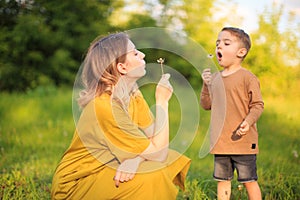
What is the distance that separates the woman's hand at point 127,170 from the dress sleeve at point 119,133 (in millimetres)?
28

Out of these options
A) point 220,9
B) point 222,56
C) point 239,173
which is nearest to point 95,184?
point 239,173

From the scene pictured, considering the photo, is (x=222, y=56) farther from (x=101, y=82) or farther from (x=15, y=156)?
(x=15, y=156)

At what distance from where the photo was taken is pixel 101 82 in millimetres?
2490

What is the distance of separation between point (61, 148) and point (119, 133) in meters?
2.32

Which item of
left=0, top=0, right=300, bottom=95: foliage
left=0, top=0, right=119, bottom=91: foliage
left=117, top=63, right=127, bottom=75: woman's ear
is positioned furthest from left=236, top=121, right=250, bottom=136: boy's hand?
left=0, top=0, right=119, bottom=91: foliage

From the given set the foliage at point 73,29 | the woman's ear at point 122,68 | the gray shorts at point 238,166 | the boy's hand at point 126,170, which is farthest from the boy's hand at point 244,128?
the foliage at point 73,29

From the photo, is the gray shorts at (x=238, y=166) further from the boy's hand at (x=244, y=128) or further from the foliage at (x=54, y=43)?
the foliage at (x=54, y=43)

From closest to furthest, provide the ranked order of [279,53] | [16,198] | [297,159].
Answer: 1. [16,198]
2. [297,159]
3. [279,53]

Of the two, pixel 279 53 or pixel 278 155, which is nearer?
pixel 278 155

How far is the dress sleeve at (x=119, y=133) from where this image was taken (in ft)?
7.77

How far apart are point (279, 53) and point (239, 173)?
4195 millimetres

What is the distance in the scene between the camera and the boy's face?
2553 millimetres

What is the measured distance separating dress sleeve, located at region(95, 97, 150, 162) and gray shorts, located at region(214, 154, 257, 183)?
1.60 feet

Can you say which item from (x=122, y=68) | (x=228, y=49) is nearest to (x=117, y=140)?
(x=122, y=68)
